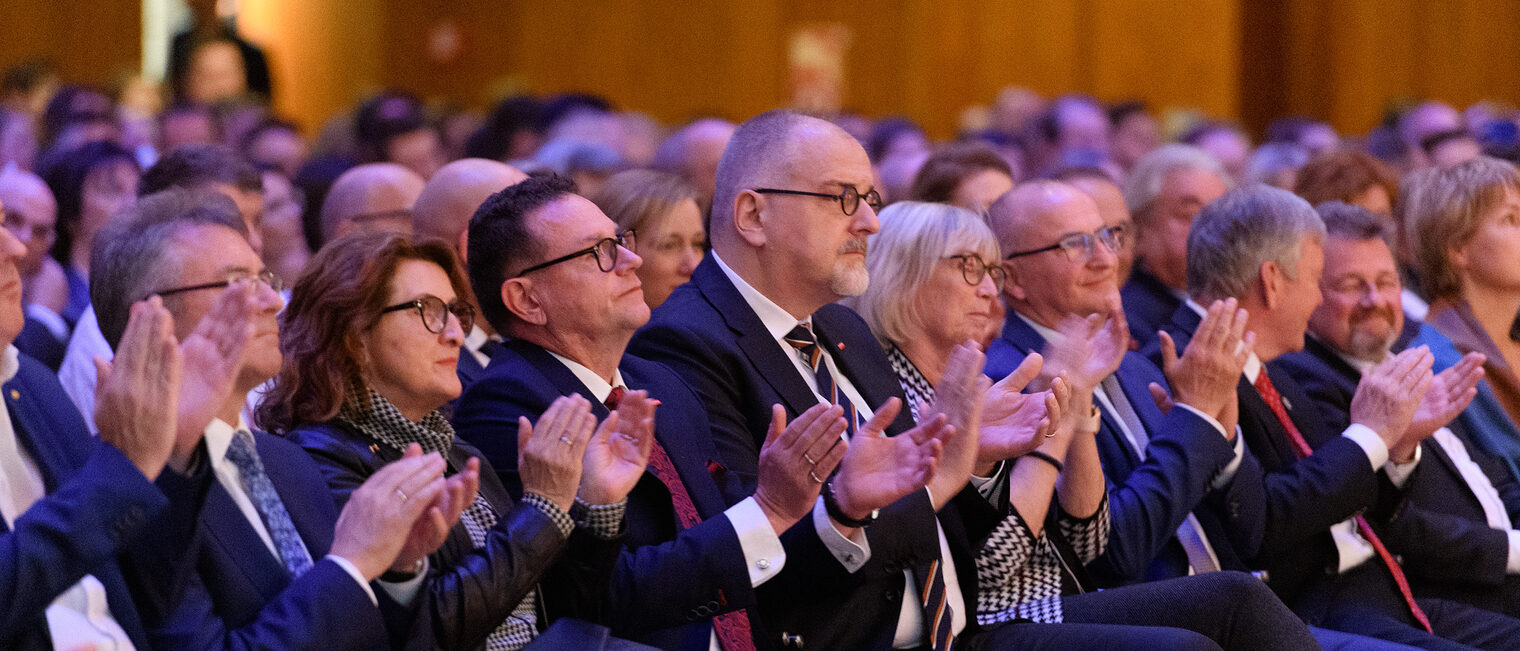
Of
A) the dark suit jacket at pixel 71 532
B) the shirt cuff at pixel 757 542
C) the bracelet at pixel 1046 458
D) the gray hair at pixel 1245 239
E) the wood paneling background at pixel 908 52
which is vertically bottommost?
the wood paneling background at pixel 908 52

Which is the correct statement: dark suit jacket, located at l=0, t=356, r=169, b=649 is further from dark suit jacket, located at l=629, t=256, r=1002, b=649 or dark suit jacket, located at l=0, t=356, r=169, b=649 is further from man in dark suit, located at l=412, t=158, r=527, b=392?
man in dark suit, located at l=412, t=158, r=527, b=392

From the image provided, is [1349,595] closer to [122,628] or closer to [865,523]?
[865,523]

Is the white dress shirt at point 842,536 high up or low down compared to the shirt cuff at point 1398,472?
up

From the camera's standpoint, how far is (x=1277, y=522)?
311cm

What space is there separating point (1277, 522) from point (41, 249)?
9.59 ft

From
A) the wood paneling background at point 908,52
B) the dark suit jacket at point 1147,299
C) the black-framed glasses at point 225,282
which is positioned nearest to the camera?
the black-framed glasses at point 225,282

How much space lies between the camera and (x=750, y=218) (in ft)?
9.48

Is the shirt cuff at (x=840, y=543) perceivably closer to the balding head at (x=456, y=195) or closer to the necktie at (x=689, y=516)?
the necktie at (x=689, y=516)

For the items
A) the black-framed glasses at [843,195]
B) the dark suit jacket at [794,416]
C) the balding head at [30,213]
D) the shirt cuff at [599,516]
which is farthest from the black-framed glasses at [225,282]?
the balding head at [30,213]

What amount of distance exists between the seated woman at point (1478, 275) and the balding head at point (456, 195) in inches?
84.5

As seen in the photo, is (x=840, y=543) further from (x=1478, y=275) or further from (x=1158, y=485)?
(x=1478, y=275)

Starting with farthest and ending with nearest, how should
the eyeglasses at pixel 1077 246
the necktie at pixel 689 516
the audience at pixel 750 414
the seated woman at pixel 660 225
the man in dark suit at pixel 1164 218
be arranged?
the man in dark suit at pixel 1164 218, the seated woman at pixel 660 225, the eyeglasses at pixel 1077 246, the necktie at pixel 689 516, the audience at pixel 750 414

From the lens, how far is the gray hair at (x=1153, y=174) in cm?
462

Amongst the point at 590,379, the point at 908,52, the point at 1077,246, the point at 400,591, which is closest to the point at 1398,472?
the point at 1077,246
